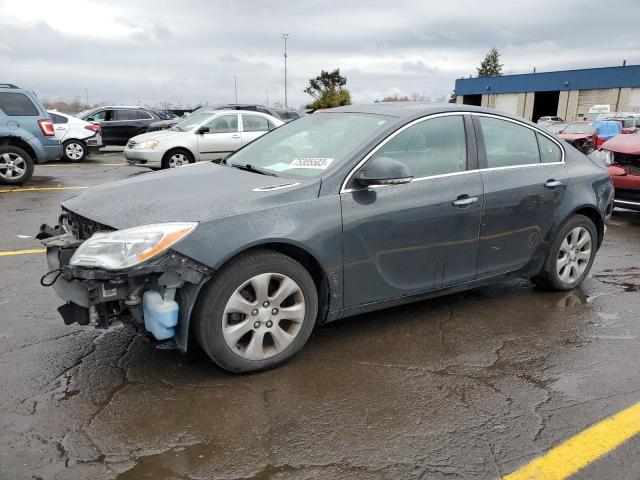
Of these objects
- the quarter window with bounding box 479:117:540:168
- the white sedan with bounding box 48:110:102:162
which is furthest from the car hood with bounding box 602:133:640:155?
the white sedan with bounding box 48:110:102:162

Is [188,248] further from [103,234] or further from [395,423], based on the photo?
[395,423]

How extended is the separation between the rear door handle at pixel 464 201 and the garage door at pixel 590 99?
50803mm

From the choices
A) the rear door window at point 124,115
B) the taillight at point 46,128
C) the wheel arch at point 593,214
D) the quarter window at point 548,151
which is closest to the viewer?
the quarter window at point 548,151

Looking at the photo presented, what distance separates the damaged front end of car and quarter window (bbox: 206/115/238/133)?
10.2 metres

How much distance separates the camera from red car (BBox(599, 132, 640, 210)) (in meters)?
7.64

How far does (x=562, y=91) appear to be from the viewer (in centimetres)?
5125

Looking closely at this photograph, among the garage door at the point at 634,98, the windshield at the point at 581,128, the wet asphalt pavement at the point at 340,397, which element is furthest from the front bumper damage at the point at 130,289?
the garage door at the point at 634,98

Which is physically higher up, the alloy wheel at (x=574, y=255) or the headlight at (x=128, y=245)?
the headlight at (x=128, y=245)

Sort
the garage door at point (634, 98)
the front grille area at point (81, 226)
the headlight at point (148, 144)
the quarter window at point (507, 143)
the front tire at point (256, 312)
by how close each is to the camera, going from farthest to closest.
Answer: the garage door at point (634, 98) < the headlight at point (148, 144) < the quarter window at point (507, 143) < the front grille area at point (81, 226) < the front tire at point (256, 312)

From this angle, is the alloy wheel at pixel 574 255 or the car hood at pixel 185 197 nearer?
the car hood at pixel 185 197

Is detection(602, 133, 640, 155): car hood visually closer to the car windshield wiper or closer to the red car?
the red car

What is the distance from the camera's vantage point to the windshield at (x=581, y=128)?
1778 centimetres

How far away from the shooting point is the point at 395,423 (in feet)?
9.45

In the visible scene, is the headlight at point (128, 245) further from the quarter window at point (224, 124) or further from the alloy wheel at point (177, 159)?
the quarter window at point (224, 124)
